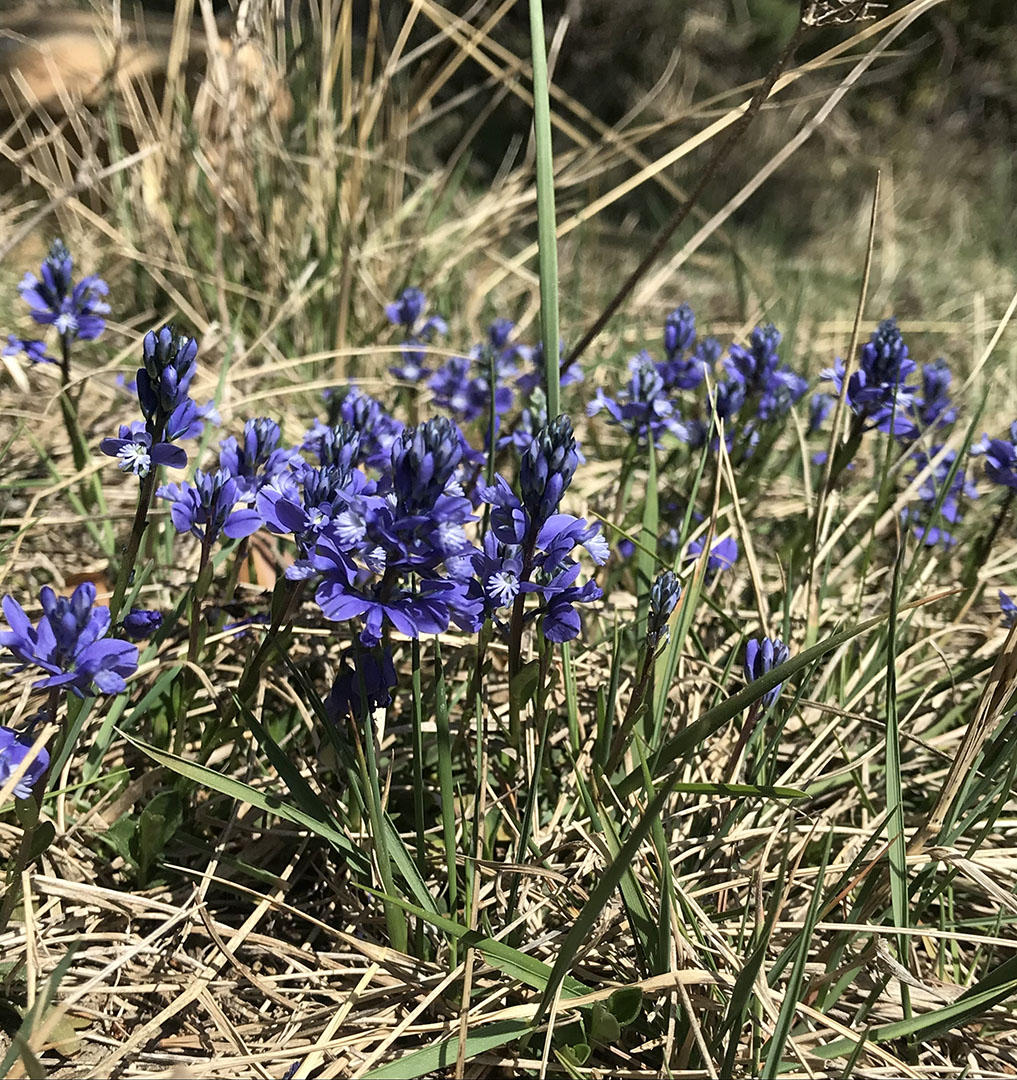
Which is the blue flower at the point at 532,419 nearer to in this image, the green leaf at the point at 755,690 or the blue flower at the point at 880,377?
the blue flower at the point at 880,377

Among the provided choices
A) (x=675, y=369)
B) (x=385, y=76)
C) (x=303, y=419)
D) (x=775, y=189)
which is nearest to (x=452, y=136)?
(x=775, y=189)

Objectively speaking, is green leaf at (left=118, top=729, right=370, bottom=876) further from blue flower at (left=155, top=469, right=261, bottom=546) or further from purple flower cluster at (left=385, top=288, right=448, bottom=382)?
purple flower cluster at (left=385, top=288, right=448, bottom=382)

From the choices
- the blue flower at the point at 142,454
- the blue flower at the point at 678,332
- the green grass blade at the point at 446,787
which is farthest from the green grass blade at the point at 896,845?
the blue flower at the point at 678,332

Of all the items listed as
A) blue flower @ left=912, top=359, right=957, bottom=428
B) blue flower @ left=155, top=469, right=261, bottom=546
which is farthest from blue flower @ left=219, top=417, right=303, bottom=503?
blue flower @ left=912, top=359, right=957, bottom=428

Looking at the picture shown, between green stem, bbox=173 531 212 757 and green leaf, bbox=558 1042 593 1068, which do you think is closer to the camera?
green leaf, bbox=558 1042 593 1068

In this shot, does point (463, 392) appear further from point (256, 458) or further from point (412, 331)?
point (256, 458)

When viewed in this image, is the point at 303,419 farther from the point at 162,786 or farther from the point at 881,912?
the point at 881,912
